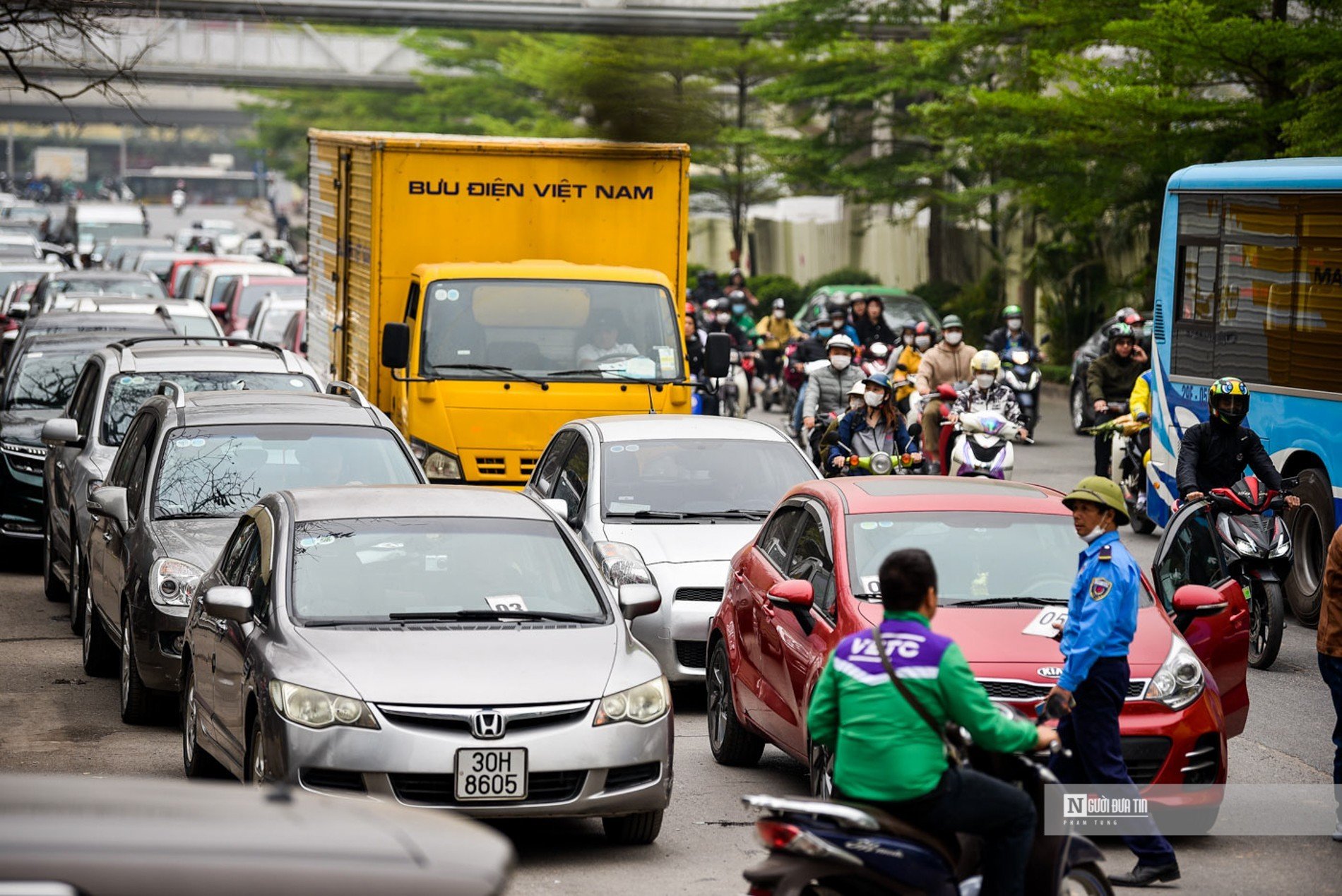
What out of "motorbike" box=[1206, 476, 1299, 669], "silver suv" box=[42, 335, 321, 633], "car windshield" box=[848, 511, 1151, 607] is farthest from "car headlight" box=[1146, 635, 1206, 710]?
"silver suv" box=[42, 335, 321, 633]

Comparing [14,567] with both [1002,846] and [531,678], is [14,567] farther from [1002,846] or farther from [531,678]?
[1002,846]

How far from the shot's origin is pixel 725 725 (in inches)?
382

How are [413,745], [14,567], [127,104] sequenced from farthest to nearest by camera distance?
[14,567]
[127,104]
[413,745]

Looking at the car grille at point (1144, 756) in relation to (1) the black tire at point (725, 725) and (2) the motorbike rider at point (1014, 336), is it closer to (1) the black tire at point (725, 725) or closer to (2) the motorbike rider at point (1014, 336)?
(1) the black tire at point (725, 725)

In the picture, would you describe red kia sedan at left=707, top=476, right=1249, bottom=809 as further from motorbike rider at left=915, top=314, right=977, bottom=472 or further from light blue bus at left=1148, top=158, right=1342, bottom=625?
motorbike rider at left=915, top=314, right=977, bottom=472

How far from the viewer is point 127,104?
1498 cm

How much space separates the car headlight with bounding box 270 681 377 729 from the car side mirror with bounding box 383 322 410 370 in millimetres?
7406

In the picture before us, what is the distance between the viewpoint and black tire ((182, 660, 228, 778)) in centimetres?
894

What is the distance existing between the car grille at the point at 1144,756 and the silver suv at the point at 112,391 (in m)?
7.26

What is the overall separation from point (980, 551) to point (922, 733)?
3.40m

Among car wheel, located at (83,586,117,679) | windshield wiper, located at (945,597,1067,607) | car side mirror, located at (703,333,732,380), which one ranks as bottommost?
car wheel, located at (83,586,117,679)

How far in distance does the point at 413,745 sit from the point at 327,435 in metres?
4.50

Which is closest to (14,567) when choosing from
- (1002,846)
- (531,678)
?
(531,678)

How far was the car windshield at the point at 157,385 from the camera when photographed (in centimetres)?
1409
